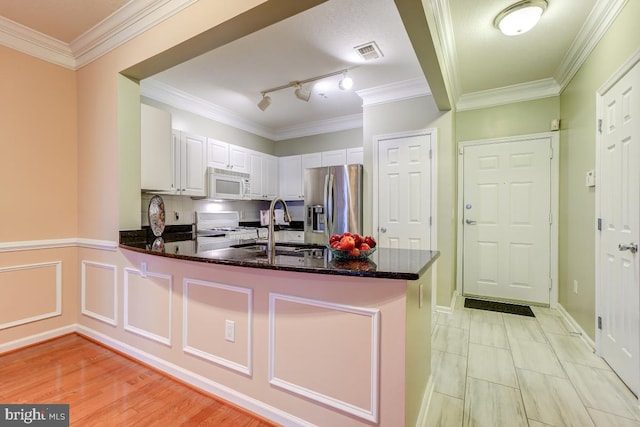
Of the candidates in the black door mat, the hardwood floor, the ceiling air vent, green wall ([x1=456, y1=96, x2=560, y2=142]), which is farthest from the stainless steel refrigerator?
the hardwood floor

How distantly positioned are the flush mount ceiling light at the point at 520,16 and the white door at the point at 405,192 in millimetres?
1249

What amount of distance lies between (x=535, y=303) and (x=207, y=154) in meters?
4.50

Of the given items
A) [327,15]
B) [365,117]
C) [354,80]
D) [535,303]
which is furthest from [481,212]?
[327,15]

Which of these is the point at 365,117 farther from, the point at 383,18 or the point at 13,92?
the point at 13,92

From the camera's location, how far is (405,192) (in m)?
3.42

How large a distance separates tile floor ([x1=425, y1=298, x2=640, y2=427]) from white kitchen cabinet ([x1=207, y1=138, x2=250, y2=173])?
3320 mm

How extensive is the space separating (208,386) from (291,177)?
3630mm

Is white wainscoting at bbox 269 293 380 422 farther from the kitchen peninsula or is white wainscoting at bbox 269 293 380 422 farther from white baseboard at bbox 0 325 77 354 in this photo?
white baseboard at bbox 0 325 77 354

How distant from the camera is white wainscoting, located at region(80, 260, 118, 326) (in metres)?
2.37

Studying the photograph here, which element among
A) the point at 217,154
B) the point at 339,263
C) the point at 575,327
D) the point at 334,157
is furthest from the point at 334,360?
the point at 334,157

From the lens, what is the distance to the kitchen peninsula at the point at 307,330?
4.12 feet

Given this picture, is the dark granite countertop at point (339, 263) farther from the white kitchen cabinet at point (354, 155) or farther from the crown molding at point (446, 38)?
the white kitchen cabinet at point (354, 155)

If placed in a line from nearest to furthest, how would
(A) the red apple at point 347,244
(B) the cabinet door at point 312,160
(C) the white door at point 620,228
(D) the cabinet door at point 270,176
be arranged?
(A) the red apple at point 347,244 → (C) the white door at point 620,228 → (B) the cabinet door at point 312,160 → (D) the cabinet door at point 270,176

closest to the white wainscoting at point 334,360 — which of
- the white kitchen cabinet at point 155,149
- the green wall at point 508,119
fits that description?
the white kitchen cabinet at point 155,149
